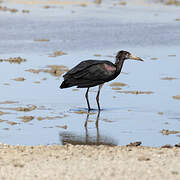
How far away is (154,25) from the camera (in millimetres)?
21031

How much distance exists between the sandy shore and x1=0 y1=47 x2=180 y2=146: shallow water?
82 cm

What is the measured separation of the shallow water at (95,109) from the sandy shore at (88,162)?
818mm

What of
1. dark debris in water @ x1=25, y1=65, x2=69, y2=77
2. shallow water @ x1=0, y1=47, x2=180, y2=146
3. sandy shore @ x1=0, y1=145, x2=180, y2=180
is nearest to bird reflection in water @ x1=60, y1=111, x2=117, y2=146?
shallow water @ x1=0, y1=47, x2=180, y2=146

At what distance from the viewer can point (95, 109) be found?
1108 centimetres

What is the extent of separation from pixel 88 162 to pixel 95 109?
11.8 feet

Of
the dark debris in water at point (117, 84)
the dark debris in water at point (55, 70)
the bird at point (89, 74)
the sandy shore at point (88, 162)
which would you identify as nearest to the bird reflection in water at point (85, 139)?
the sandy shore at point (88, 162)

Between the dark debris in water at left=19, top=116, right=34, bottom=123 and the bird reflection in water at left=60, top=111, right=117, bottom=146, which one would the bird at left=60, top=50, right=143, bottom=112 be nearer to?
the dark debris in water at left=19, top=116, right=34, bottom=123

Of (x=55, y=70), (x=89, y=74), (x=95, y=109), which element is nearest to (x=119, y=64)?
(x=89, y=74)

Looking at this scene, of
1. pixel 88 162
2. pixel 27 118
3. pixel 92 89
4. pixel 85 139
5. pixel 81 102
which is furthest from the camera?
pixel 92 89

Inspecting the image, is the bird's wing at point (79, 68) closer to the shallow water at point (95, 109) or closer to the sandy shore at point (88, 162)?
the shallow water at point (95, 109)

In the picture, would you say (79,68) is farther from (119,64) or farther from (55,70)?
(55,70)

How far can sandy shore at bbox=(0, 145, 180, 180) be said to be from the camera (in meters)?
6.96

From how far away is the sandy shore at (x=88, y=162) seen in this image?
6965mm

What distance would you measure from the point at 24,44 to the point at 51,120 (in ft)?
24.0
